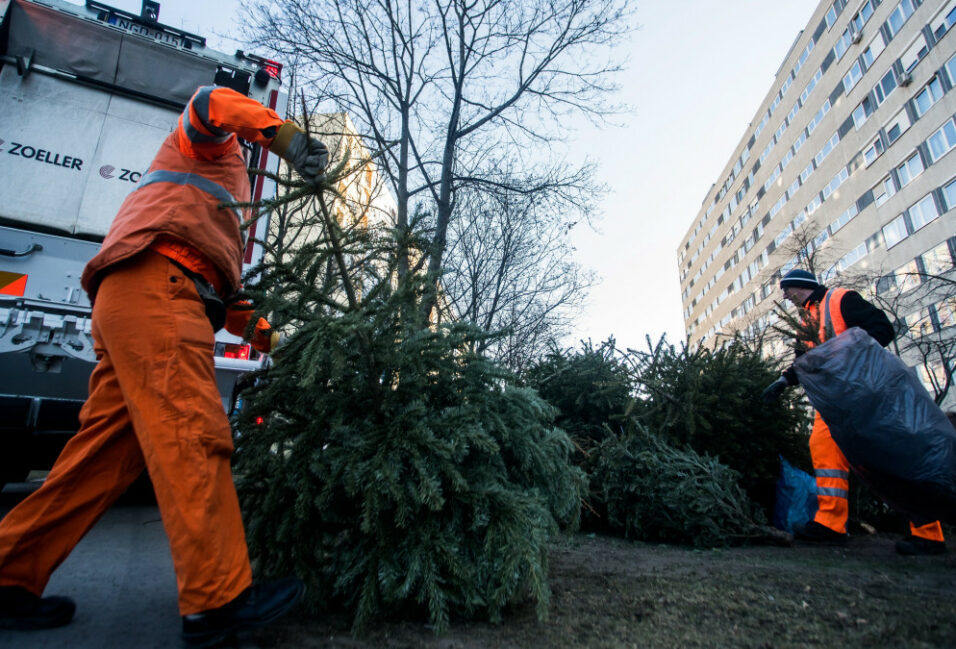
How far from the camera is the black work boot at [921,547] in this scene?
312cm

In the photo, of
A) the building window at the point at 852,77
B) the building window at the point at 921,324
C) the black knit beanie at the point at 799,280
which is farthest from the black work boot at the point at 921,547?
the building window at the point at 852,77

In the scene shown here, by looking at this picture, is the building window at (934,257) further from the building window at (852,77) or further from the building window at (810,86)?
the building window at (810,86)

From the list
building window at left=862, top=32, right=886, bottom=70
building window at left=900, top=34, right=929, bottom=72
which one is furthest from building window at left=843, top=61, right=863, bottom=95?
building window at left=900, top=34, right=929, bottom=72

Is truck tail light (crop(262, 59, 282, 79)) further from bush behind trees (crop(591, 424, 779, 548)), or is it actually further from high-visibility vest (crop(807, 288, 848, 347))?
high-visibility vest (crop(807, 288, 848, 347))

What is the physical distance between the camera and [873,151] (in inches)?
1168

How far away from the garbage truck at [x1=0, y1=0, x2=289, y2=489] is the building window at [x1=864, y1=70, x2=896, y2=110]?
1378 inches

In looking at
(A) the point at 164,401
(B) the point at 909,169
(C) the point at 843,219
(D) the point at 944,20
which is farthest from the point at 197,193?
(C) the point at 843,219

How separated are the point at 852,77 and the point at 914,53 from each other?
6456 mm

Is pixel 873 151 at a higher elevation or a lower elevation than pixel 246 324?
higher

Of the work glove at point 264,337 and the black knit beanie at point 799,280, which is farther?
the black knit beanie at point 799,280

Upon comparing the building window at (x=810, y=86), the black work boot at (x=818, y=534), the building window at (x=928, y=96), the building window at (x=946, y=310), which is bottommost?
the black work boot at (x=818, y=534)

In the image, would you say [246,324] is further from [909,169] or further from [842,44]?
[842,44]

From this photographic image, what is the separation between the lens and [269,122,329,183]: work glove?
1959 mm

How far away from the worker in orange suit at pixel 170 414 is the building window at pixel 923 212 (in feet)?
106
